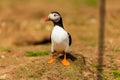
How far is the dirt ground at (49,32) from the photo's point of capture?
8665 millimetres

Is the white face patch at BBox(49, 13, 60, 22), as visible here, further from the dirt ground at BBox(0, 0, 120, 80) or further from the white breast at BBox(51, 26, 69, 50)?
the dirt ground at BBox(0, 0, 120, 80)

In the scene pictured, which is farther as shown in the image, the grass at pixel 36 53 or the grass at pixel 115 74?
the grass at pixel 36 53

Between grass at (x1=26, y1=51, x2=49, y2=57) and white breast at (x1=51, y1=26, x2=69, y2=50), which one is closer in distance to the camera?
white breast at (x1=51, y1=26, x2=69, y2=50)

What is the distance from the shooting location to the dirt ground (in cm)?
866

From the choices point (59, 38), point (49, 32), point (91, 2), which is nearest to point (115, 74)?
point (59, 38)

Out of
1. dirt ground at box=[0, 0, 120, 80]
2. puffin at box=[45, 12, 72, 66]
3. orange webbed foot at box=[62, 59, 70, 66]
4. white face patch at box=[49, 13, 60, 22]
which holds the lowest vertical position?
dirt ground at box=[0, 0, 120, 80]

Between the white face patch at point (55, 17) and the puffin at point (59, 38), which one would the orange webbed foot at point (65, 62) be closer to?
the puffin at point (59, 38)

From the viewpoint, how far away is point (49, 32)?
15328 millimetres

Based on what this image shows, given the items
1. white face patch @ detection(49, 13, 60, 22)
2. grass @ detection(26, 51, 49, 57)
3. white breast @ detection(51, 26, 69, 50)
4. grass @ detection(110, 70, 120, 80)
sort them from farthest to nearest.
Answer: grass @ detection(26, 51, 49, 57) → grass @ detection(110, 70, 120, 80) → white face patch @ detection(49, 13, 60, 22) → white breast @ detection(51, 26, 69, 50)

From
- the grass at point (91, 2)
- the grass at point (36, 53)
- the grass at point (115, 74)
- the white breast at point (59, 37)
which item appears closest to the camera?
the white breast at point (59, 37)

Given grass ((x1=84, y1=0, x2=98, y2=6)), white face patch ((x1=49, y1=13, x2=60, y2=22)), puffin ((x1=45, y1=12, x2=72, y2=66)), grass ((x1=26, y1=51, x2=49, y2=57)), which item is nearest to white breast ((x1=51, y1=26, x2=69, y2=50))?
puffin ((x1=45, y1=12, x2=72, y2=66))

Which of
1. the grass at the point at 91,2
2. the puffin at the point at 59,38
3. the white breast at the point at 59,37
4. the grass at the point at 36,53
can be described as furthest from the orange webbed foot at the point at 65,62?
the grass at the point at 91,2

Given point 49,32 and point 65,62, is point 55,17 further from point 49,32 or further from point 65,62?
point 49,32

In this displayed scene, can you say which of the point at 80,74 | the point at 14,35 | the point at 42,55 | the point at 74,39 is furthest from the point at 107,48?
the point at 14,35
